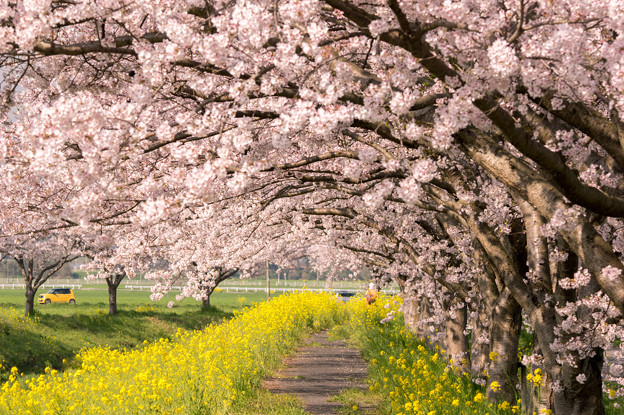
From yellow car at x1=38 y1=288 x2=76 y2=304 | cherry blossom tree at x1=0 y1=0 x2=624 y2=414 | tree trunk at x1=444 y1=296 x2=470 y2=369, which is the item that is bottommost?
yellow car at x1=38 y1=288 x2=76 y2=304

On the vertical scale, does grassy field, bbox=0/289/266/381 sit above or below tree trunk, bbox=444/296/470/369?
below

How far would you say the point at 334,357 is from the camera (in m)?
17.1

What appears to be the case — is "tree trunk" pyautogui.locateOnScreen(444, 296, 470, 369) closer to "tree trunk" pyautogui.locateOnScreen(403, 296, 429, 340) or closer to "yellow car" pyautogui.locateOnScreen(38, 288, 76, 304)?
"tree trunk" pyautogui.locateOnScreen(403, 296, 429, 340)

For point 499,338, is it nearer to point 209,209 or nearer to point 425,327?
point 209,209

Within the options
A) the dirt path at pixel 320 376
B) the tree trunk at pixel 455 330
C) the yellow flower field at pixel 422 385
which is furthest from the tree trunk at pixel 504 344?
the dirt path at pixel 320 376

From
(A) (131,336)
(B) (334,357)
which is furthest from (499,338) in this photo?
(A) (131,336)

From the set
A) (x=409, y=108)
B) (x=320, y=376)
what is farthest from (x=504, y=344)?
(x=320, y=376)

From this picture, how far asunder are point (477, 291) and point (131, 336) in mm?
20357

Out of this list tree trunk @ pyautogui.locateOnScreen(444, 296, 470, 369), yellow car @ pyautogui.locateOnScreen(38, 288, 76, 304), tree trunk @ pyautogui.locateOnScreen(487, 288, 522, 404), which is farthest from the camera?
yellow car @ pyautogui.locateOnScreen(38, 288, 76, 304)

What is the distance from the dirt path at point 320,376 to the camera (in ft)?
35.7

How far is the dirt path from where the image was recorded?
429 inches

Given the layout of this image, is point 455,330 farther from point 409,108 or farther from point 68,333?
point 68,333

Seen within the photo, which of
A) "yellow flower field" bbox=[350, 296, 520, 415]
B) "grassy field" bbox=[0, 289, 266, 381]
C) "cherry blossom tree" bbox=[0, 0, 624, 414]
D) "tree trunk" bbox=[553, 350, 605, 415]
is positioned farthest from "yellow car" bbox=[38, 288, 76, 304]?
"tree trunk" bbox=[553, 350, 605, 415]

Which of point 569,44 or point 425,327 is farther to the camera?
point 425,327
